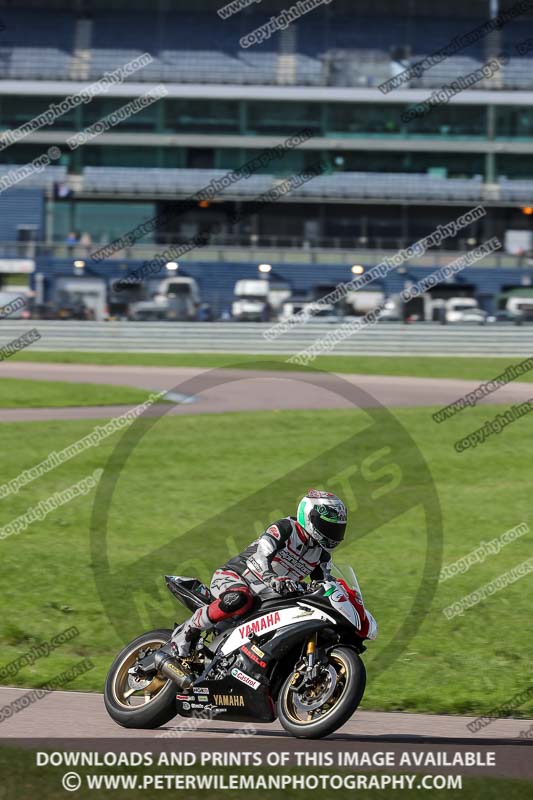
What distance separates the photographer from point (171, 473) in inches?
688

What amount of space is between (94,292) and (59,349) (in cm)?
1536

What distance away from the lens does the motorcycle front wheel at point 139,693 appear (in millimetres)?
6762

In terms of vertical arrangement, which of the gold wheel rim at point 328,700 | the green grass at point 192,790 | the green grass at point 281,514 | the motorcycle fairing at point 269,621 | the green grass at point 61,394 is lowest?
the green grass at point 281,514

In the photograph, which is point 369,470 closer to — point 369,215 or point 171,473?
point 171,473

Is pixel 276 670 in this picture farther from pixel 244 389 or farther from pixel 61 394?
pixel 244 389

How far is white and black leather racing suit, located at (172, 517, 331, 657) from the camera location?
6.58m

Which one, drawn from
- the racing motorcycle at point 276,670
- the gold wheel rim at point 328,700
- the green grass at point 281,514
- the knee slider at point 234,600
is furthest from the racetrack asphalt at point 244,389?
the gold wheel rim at point 328,700

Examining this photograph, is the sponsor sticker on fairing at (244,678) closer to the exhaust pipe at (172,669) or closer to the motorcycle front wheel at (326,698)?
the motorcycle front wheel at (326,698)

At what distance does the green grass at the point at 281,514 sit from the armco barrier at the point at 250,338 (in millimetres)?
10341

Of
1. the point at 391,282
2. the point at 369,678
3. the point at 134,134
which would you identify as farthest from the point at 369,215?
the point at 369,678

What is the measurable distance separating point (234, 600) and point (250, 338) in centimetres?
2765

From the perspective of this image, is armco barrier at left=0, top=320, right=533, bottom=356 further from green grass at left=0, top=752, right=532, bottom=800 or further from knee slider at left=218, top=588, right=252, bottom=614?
green grass at left=0, top=752, right=532, bottom=800

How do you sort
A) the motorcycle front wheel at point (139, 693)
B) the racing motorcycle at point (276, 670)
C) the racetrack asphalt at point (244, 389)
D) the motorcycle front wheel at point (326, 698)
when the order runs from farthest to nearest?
the racetrack asphalt at point (244, 389) → the motorcycle front wheel at point (139, 693) → the racing motorcycle at point (276, 670) → the motorcycle front wheel at point (326, 698)

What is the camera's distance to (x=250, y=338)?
34094mm
